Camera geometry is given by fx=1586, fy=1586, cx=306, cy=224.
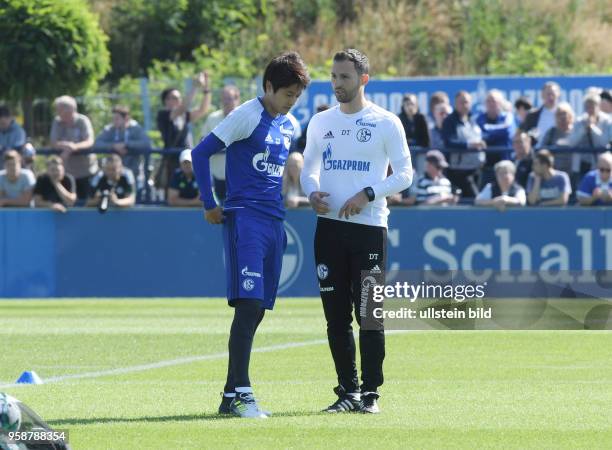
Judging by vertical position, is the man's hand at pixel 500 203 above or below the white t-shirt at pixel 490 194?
below

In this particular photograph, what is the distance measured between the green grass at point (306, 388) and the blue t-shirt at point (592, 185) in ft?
15.3

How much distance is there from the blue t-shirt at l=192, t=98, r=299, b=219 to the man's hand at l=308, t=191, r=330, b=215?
0.76 ft

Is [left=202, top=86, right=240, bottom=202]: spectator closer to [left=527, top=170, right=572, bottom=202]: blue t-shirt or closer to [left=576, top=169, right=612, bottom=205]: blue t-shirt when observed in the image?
[left=527, top=170, right=572, bottom=202]: blue t-shirt

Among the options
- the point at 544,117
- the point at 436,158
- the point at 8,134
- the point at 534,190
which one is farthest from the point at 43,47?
the point at 534,190

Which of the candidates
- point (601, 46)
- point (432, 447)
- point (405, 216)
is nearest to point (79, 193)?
point (405, 216)

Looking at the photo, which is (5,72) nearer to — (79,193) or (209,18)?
(79,193)

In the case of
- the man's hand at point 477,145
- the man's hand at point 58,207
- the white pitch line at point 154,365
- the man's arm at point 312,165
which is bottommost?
the white pitch line at point 154,365

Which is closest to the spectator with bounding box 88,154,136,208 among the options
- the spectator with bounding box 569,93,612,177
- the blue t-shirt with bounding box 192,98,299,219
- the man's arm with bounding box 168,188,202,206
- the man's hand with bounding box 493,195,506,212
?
the man's arm with bounding box 168,188,202,206

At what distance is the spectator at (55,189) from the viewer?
71.6ft

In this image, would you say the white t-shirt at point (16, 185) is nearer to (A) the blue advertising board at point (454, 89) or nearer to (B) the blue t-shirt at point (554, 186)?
(A) the blue advertising board at point (454, 89)

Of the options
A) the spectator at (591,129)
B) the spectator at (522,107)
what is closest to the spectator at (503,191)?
the spectator at (591,129)

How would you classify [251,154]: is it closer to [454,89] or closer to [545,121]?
[545,121]

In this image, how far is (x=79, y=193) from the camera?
2236 centimetres

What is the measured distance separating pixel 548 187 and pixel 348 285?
1158cm
